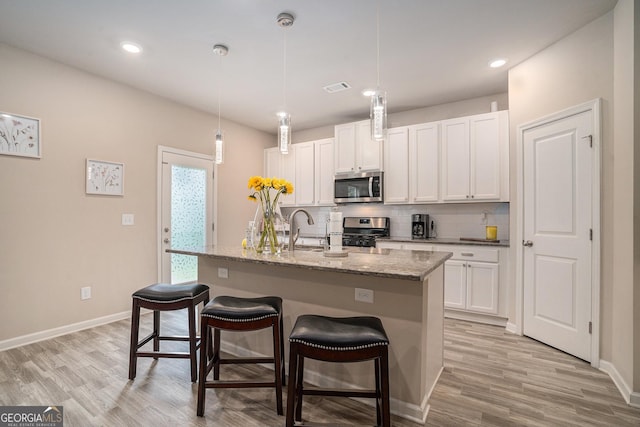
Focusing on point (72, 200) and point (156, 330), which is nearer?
point (156, 330)

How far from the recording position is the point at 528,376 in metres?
2.30

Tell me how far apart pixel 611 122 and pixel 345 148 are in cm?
298

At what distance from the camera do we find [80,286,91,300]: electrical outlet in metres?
3.24

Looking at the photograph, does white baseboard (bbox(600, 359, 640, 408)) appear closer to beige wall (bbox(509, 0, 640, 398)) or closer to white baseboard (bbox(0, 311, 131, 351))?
beige wall (bbox(509, 0, 640, 398))

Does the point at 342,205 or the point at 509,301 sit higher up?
the point at 342,205

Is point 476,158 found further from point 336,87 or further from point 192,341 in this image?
point 192,341

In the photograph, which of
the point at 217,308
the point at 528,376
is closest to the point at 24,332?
the point at 217,308

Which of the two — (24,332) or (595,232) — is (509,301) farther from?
(24,332)

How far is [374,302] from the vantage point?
1905 millimetres

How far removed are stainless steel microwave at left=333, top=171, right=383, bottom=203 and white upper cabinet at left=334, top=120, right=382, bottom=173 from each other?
9 centimetres

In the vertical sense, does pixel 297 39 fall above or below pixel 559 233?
above

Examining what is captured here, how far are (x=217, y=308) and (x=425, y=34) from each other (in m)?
2.73

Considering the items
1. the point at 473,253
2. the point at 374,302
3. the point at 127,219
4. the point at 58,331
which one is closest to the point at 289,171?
the point at 127,219

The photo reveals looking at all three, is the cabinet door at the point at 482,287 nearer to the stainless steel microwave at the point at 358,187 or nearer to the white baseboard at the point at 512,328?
the white baseboard at the point at 512,328
